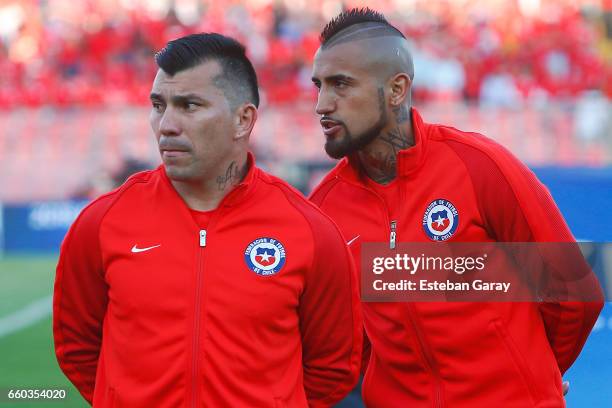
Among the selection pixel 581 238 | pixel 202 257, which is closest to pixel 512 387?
pixel 202 257

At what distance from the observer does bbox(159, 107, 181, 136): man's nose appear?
2.66 meters

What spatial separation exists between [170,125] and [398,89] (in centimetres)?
96

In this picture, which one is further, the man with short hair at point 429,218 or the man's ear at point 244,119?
the man with short hair at point 429,218

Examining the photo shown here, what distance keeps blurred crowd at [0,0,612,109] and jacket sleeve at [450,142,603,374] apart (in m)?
11.5

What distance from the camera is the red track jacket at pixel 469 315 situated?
9.70 ft

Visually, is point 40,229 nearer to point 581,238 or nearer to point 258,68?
point 258,68

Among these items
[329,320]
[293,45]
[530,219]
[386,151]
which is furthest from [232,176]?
[293,45]

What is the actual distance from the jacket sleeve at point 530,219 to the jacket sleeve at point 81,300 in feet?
3.84

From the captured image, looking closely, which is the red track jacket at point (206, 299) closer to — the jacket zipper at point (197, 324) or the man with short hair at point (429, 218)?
the jacket zipper at point (197, 324)

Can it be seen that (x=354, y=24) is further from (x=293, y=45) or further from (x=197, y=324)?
(x=293, y=45)

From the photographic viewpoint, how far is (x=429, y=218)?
120 inches

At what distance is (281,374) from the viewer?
2613 millimetres

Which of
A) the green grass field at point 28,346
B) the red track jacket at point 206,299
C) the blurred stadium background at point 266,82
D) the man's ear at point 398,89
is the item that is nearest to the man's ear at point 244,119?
the red track jacket at point 206,299

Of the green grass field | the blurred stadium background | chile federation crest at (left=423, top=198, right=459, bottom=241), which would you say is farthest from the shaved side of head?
the blurred stadium background
